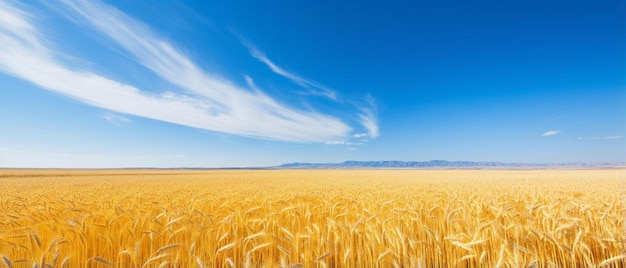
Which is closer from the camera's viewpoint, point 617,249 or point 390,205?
point 617,249

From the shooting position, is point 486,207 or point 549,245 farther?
point 486,207

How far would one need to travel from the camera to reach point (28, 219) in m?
4.77

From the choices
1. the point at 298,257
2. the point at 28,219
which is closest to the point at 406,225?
the point at 298,257

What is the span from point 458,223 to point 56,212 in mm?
7229

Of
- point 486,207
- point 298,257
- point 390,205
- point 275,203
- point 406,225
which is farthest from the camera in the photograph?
point 275,203

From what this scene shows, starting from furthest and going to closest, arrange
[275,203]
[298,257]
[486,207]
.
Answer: [275,203]
[486,207]
[298,257]

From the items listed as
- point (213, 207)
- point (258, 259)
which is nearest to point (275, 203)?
point (213, 207)

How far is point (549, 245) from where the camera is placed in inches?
142

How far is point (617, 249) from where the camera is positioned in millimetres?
3432

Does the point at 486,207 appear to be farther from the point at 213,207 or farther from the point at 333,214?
the point at 213,207

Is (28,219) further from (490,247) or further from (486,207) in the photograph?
(486,207)

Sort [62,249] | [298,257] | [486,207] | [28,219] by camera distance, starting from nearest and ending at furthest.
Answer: [298,257]
[62,249]
[28,219]
[486,207]

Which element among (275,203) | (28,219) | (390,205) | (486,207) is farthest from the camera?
(275,203)

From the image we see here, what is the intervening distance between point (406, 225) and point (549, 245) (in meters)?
1.77
